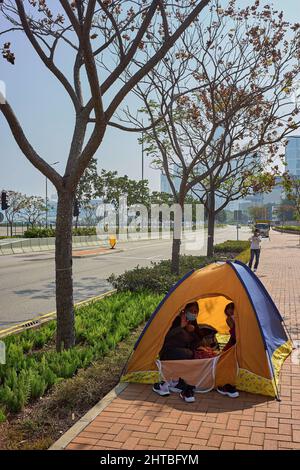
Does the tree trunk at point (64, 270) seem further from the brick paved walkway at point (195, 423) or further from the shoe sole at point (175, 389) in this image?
the shoe sole at point (175, 389)

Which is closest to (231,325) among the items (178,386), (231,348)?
(231,348)

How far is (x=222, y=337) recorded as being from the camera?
7480 millimetres

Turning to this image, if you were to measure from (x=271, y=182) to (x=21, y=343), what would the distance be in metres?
9.89

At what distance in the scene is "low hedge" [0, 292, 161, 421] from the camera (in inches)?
207

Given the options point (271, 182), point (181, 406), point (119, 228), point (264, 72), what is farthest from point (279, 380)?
point (119, 228)

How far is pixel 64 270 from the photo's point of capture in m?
6.86

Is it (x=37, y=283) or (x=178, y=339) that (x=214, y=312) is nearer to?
(x=178, y=339)

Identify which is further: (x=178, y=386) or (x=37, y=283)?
(x=37, y=283)

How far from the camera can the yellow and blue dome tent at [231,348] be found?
5.68m

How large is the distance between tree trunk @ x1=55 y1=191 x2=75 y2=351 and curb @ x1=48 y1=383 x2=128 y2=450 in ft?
4.80

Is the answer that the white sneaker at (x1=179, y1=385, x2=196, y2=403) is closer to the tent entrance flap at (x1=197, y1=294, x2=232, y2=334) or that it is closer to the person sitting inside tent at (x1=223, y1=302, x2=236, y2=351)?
the person sitting inside tent at (x1=223, y1=302, x2=236, y2=351)

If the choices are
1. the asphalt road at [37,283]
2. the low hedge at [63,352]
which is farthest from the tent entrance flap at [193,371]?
the asphalt road at [37,283]

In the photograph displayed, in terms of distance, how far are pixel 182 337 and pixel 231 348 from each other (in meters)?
0.61

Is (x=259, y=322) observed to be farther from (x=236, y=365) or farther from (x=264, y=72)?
(x=264, y=72)
